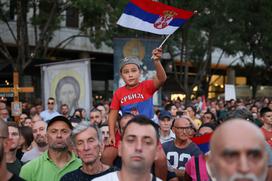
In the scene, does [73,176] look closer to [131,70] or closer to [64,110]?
[131,70]

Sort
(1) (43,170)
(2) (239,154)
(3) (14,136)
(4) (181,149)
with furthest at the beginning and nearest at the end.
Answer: (4) (181,149) → (3) (14,136) → (1) (43,170) → (2) (239,154)

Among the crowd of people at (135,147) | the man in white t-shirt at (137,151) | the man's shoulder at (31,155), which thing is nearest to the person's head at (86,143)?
the crowd of people at (135,147)

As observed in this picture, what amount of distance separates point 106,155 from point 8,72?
713 inches

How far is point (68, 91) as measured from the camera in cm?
1385

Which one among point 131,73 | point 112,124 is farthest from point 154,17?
point 112,124

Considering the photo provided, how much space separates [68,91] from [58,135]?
875cm

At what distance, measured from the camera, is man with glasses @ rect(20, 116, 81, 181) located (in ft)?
16.2

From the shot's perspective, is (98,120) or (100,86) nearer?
(98,120)

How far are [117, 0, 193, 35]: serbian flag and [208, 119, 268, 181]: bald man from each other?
5.24 meters

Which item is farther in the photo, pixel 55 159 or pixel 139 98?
pixel 139 98

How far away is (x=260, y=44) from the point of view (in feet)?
106

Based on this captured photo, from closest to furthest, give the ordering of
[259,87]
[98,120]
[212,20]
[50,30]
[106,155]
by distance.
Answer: [106,155], [98,120], [50,30], [212,20], [259,87]

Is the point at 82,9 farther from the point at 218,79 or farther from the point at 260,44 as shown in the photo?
the point at 218,79

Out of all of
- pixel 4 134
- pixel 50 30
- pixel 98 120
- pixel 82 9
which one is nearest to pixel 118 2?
pixel 82 9
